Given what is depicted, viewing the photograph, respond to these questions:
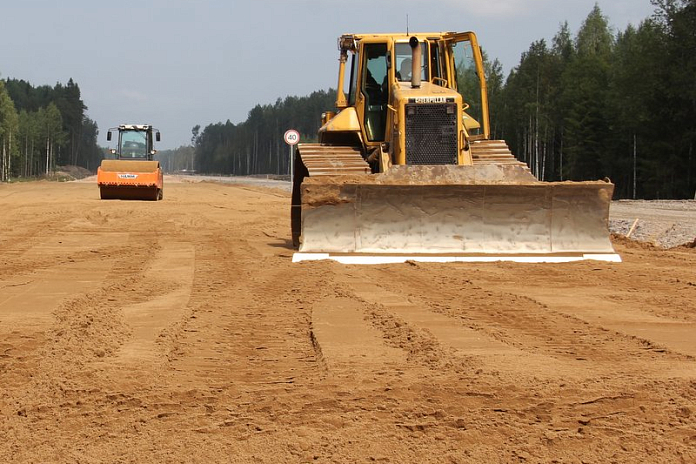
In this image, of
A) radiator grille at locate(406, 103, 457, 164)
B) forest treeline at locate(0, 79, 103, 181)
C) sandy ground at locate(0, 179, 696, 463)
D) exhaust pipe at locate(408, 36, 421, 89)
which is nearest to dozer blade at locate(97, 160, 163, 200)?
exhaust pipe at locate(408, 36, 421, 89)

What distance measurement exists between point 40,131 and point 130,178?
314 ft

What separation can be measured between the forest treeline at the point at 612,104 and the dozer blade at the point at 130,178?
25.6 m

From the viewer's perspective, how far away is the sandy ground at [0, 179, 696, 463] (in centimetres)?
314

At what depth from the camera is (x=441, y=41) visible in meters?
11.0

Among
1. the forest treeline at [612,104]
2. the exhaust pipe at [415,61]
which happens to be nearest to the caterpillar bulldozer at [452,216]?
the exhaust pipe at [415,61]

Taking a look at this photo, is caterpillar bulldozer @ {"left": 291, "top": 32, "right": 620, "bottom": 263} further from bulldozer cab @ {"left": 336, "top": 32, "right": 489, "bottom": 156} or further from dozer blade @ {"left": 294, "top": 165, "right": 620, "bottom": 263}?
bulldozer cab @ {"left": 336, "top": 32, "right": 489, "bottom": 156}

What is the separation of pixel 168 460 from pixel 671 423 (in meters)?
2.13

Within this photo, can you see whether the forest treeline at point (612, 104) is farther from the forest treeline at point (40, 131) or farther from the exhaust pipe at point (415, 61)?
the forest treeline at point (40, 131)

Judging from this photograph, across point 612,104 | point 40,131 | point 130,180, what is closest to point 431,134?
point 130,180

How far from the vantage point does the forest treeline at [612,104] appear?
38.7m

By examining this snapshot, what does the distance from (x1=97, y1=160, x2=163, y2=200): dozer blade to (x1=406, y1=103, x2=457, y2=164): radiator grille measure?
1612cm

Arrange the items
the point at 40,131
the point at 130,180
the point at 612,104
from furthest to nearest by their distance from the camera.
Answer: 1. the point at 40,131
2. the point at 612,104
3. the point at 130,180

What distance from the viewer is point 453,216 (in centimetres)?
902

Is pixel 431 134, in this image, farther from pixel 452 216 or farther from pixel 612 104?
pixel 612 104
